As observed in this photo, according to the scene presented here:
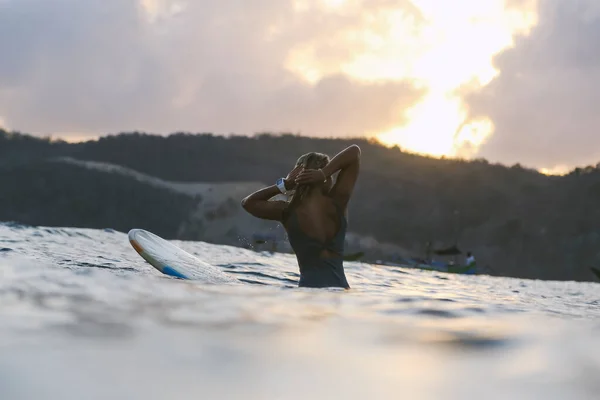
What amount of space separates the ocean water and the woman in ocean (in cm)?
217

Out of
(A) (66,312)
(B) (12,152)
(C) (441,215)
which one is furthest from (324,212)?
(B) (12,152)

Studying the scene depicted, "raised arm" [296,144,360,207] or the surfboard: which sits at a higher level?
"raised arm" [296,144,360,207]

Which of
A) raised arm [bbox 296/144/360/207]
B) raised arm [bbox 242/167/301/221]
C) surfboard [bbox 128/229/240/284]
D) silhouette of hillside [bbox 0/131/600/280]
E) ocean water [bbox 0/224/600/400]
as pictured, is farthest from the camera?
silhouette of hillside [bbox 0/131/600/280]

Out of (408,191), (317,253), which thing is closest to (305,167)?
(317,253)

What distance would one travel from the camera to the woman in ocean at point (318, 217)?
517cm

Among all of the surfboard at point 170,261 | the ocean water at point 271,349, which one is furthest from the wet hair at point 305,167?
the ocean water at point 271,349

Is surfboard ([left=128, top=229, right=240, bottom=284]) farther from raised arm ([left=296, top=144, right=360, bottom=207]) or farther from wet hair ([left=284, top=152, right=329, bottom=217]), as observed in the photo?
raised arm ([left=296, top=144, right=360, bottom=207])

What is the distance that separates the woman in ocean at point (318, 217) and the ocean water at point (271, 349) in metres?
2.17

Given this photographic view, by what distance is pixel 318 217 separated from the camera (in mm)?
5176

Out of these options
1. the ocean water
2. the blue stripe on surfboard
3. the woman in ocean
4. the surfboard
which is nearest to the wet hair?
the woman in ocean

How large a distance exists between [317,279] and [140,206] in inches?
1560

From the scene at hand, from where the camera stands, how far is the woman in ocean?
5.17 m

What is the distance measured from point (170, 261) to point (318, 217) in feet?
4.15

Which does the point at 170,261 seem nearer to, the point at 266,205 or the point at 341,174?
the point at 266,205
